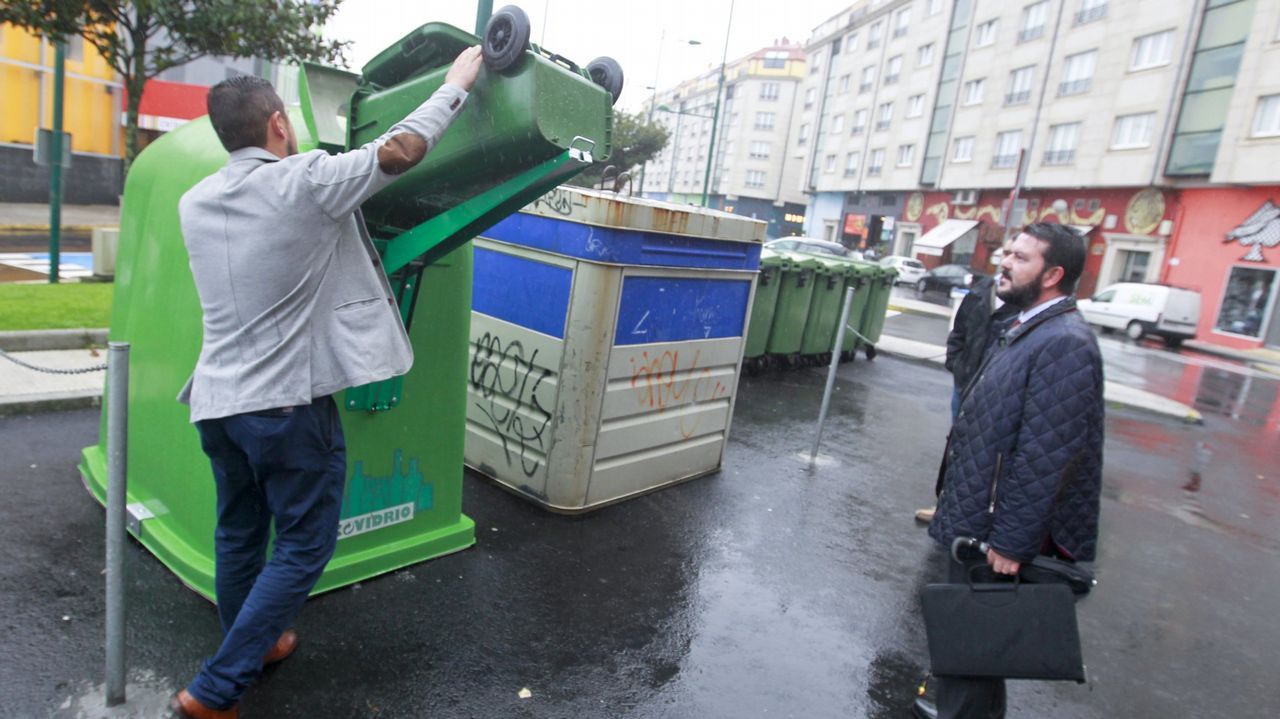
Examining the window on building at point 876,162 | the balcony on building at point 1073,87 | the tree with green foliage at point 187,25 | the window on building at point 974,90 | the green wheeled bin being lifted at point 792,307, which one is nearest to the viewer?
the tree with green foliage at point 187,25

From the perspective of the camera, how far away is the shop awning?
1467 inches

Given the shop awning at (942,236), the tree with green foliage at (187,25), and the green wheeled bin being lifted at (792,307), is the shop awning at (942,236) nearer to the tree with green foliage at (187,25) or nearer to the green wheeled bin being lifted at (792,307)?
the green wheeled bin being lifted at (792,307)

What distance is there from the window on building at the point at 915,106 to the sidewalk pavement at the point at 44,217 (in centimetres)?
3779

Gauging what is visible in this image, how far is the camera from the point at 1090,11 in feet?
103

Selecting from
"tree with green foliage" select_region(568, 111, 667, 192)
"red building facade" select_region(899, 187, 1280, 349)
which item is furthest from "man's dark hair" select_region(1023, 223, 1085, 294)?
"tree with green foliage" select_region(568, 111, 667, 192)

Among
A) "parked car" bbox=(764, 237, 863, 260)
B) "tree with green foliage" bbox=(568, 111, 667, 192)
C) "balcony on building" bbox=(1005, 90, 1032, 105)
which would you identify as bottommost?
"parked car" bbox=(764, 237, 863, 260)

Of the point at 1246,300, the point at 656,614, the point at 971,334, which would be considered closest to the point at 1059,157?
the point at 1246,300

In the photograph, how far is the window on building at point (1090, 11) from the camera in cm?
3091

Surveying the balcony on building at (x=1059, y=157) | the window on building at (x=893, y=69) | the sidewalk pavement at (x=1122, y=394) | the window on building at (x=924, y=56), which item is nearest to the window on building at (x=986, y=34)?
the window on building at (x=924, y=56)

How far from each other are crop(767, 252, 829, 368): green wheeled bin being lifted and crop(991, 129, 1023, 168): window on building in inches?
1153

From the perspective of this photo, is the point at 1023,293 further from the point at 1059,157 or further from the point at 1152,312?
the point at 1059,157

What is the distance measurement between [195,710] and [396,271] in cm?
155

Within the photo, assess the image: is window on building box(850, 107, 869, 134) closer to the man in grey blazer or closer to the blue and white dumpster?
the blue and white dumpster

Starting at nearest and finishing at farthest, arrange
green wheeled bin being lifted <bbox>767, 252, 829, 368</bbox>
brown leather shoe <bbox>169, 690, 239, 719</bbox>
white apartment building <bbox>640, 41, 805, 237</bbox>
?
1. brown leather shoe <bbox>169, 690, 239, 719</bbox>
2. green wheeled bin being lifted <bbox>767, 252, 829, 368</bbox>
3. white apartment building <bbox>640, 41, 805, 237</bbox>
